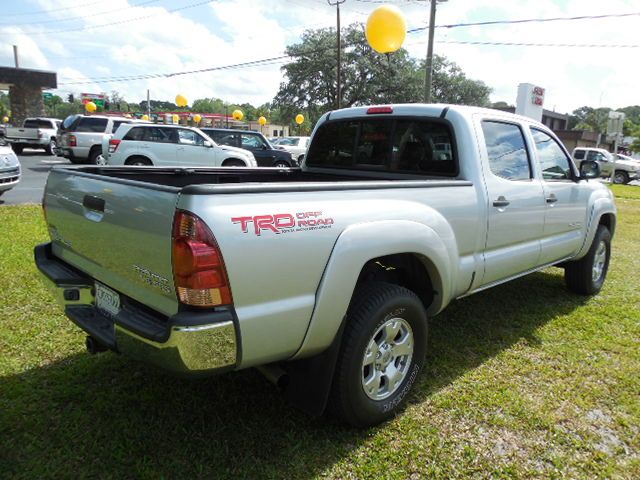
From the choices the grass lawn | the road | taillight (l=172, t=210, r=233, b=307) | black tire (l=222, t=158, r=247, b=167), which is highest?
taillight (l=172, t=210, r=233, b=307)

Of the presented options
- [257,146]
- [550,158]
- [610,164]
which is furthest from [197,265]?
[610,164]

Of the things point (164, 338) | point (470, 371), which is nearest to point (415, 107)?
point (470, 371)

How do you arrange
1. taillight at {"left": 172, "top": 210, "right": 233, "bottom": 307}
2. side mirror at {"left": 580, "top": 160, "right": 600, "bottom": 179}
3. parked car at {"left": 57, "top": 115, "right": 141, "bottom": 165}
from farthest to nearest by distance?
parked car at {"left": 57, "top": 115, "right": 141, "bottom": 165}
side mirror at {"left": 580, "top": 160, "right": 600, "bottom": 179}
taillight at {"left": 172, "top": 210, "right": 233, "bottom": 307}

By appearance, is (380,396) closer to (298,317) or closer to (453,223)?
(298,317)

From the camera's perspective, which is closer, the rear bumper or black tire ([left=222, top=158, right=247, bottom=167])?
the rear bumper

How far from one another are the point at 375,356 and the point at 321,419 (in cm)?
49

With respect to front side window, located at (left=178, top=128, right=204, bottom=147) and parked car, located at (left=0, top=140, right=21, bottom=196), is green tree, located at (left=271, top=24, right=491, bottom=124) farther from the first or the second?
parked car, located at (left=0, top=140, right=21, bottom=196)

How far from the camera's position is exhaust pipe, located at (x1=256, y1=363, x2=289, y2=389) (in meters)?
2.32

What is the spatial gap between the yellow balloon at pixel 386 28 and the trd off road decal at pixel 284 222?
8688 mm

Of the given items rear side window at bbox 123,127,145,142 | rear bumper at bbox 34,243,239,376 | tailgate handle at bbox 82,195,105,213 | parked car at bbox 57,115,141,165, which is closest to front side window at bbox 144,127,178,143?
rear side window at bbox 123,127,145,142

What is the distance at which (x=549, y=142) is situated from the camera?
4234 millimetres

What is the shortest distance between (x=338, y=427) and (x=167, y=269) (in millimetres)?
1380

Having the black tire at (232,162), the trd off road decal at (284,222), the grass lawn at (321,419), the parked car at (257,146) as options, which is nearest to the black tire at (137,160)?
the black tire at (232,162)

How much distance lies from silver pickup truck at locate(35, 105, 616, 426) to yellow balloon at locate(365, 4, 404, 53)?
261 inches
